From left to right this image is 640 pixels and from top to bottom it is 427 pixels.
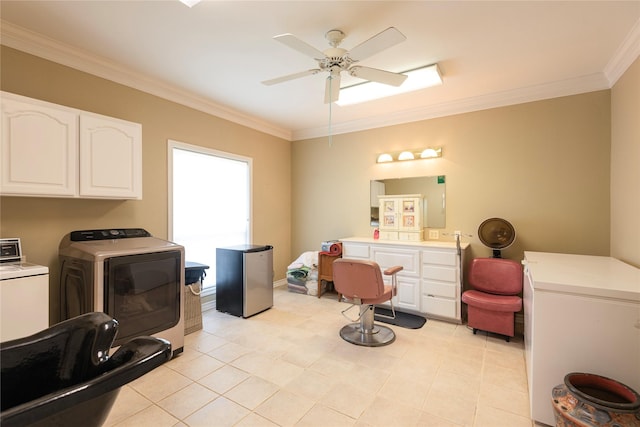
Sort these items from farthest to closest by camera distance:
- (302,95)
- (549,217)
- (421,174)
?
(421,174), (302,95), (549,217)

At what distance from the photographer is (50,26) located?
222 centimetres

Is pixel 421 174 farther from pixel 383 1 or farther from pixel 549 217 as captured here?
pixel 383 1

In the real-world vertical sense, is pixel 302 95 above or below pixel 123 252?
above

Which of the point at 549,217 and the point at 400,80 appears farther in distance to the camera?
the point at 549,217

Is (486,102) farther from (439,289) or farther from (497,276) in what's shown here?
(439,289)

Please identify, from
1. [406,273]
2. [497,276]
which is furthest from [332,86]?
[497,276]

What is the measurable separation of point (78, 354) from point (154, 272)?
73.6 inches

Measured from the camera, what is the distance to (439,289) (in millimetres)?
3412

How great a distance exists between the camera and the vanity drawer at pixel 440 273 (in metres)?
3.32

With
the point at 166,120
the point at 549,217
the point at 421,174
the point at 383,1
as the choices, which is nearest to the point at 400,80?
the point at 383,1

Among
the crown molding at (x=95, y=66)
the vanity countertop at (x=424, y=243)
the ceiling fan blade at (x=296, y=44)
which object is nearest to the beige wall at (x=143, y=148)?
the crown molding at (x=95, y=66)

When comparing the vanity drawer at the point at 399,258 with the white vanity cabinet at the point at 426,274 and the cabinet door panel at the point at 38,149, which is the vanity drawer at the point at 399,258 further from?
the cabinet door panel at the point at 38,149

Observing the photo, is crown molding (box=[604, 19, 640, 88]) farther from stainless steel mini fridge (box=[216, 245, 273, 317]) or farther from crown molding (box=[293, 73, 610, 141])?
stainless steel mini fridge (box=[216, 245, 273, 317])

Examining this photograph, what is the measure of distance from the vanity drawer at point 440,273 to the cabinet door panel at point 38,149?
3591mm
